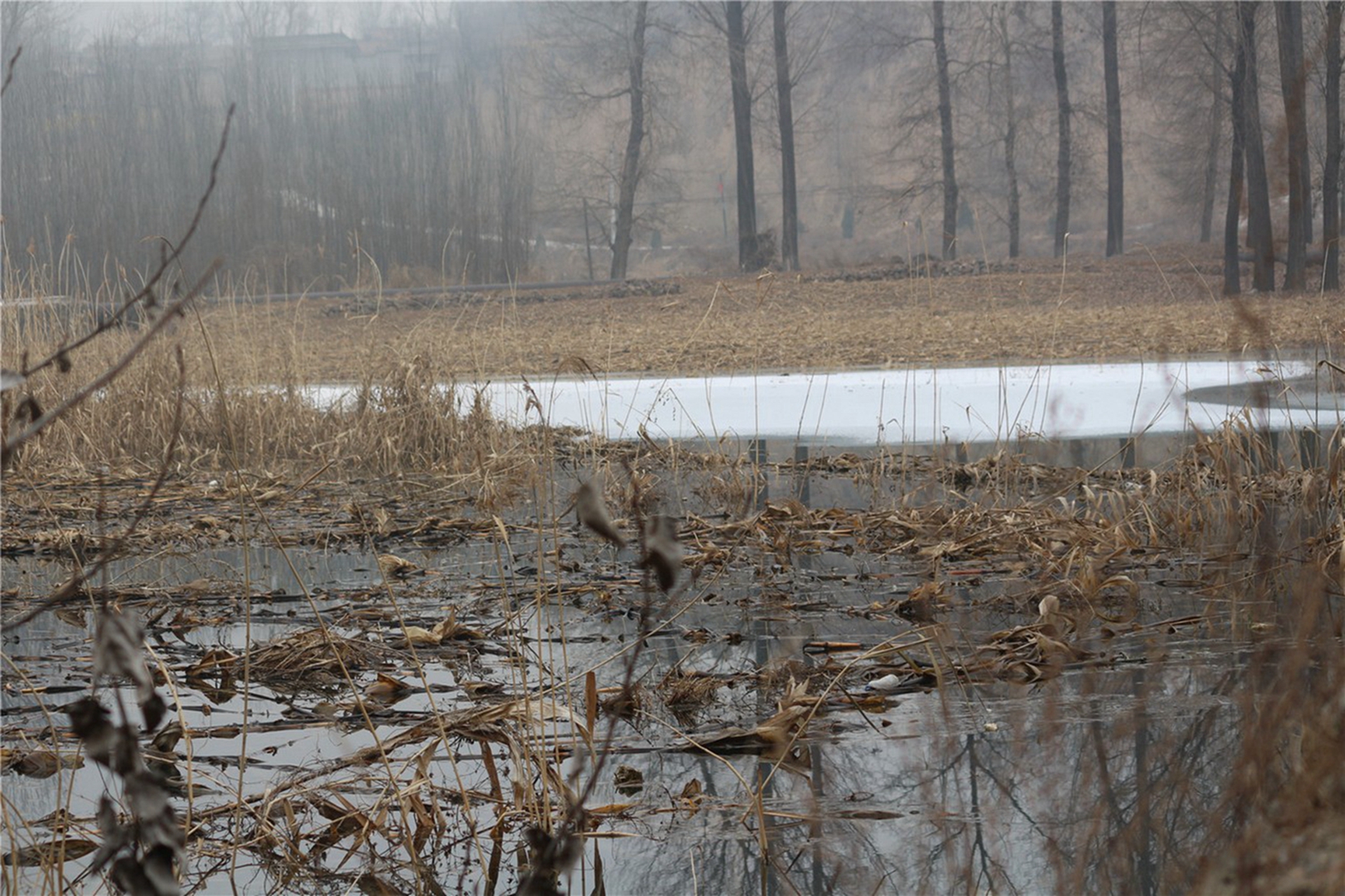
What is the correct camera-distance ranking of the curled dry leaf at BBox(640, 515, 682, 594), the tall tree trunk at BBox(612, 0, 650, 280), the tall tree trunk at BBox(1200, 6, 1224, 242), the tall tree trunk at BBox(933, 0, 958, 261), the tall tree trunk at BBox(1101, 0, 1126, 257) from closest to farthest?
the curled dry leaf at BBox(640, 515, 682, 594)
the tall tree trunk at BBox(1200, 6, 1224, 242)
the tall tree trunk at BBox(1101, 0, 1126, 257)
the tall tree trunk at BBox(612, 0, 650, 280)
the tall tree trunk at BBox(933, 0, 958, 261)

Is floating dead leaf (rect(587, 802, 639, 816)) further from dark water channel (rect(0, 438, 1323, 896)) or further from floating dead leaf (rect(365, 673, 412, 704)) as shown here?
floating dead leaf (rect(365, 673, 412, 704))

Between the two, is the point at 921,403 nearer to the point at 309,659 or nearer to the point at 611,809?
the point at 309,659

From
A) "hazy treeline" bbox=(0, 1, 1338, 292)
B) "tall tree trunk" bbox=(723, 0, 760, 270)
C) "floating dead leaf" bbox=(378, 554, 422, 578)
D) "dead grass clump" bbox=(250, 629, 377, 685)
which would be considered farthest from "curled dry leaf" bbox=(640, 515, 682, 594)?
"tall tree trunk" bbox=(723, 0, 760, 270)

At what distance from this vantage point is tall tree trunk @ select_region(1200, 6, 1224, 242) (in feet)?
37.6

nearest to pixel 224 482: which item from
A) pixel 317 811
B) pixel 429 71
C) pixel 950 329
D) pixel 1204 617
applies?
pixel 317 811

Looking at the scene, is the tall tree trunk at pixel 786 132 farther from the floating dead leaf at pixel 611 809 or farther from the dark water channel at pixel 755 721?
the floating dead leaf at pixel 611 809

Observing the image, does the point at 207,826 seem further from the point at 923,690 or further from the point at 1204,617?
the point at 1204,617

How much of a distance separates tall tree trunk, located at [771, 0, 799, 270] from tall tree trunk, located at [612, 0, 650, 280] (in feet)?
5.84

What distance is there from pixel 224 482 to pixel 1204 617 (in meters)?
3.01

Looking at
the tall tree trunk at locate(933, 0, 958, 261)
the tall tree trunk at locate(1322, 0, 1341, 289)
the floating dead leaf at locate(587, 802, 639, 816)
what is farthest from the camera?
the tall tree trunk at locate(933, 0, 958, 261)

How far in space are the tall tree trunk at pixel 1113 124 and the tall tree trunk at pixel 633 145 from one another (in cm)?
588

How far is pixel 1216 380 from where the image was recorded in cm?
604

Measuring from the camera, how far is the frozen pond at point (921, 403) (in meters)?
4.72

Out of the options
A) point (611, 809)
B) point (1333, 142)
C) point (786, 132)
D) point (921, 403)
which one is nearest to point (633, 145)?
point (786, 132)
